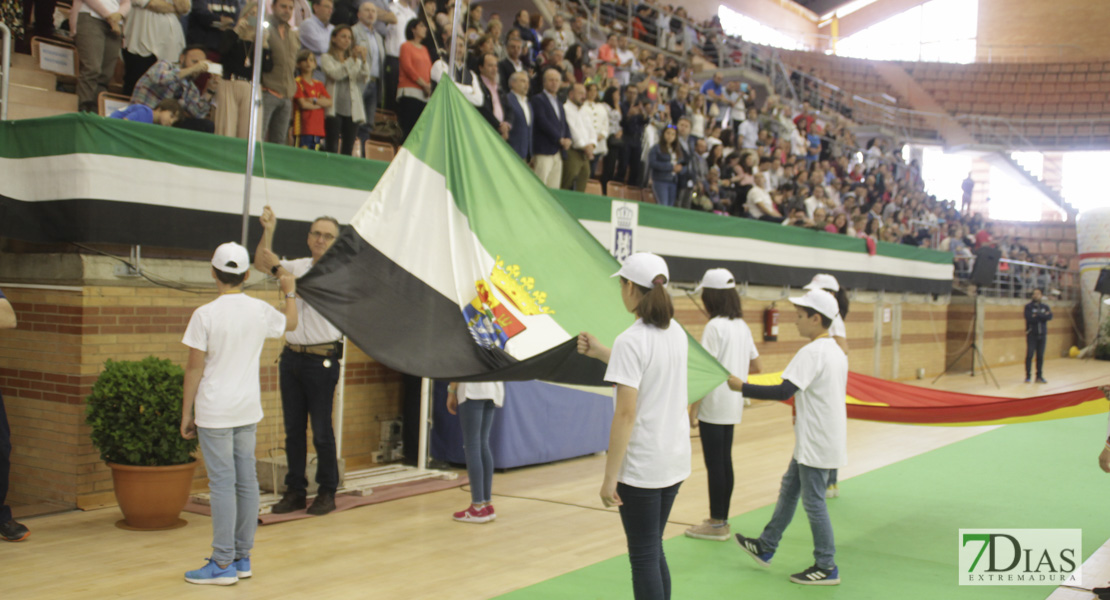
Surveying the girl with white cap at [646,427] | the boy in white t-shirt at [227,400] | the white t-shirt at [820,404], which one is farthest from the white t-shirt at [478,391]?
the girl with white cap at [646,427]

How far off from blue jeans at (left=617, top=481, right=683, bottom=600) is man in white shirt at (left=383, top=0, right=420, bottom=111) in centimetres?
739

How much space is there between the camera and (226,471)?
485cm

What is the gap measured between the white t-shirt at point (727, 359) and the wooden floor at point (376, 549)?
3.26ft

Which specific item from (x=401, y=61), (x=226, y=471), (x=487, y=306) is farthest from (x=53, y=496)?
(x=401, y=61)

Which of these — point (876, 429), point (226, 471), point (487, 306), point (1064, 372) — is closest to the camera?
point (226, 471)

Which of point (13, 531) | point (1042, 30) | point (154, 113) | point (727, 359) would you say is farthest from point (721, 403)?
point (1042, 30)

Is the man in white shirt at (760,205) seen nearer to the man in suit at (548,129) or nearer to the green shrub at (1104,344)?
the man in suit at (548,129)

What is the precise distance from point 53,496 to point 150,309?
1.48 m

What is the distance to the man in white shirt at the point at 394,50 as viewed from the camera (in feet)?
33.3

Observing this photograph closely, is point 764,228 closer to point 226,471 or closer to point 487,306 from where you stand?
point 487,306

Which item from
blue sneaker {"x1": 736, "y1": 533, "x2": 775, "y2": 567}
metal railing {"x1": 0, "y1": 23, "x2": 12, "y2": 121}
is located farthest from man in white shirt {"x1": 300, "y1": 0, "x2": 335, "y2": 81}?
blue sneaker {"x1": 736, "y1": 533, "x2": 775, "y2": 567}

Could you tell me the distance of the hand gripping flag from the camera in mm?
4930

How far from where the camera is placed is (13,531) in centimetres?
560

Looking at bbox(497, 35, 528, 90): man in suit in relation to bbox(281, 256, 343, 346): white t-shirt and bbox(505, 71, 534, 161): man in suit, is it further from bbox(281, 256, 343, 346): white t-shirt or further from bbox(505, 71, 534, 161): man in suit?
bbox(281, 256, 343, 346): white t-shirt
